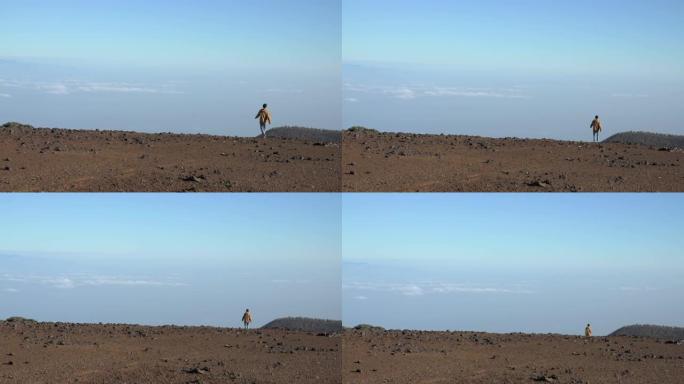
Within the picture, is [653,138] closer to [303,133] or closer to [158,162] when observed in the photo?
[303,133]

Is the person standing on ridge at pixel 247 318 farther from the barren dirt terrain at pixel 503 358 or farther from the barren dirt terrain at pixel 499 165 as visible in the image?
the barren dirt terrain at pixel 499 165

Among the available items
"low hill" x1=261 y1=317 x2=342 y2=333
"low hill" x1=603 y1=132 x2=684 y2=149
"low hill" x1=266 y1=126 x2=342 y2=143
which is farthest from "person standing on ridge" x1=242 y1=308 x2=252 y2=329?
"low hill" x1=603 y1=132 x2=684 y2=149

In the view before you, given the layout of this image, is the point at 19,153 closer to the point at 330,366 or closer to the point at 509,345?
the point at 330,366

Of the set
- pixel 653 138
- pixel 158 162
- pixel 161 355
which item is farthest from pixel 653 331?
pixel 158 162

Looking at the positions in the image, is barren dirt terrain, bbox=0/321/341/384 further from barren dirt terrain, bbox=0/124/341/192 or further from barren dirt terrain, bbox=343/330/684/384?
barren dirt terrain, bbox=0/124/341/192

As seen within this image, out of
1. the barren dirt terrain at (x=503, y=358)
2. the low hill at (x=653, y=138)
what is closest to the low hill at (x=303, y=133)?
the barren dirt terrain at (x=503, y=358)

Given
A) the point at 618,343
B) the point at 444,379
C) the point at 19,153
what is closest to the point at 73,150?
the point at 19,153
